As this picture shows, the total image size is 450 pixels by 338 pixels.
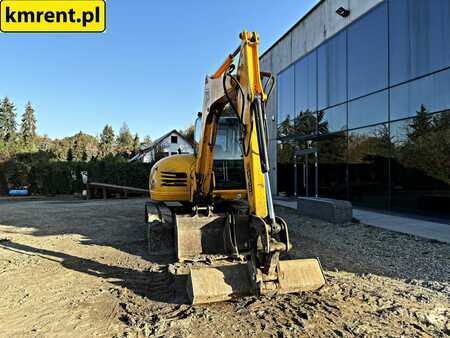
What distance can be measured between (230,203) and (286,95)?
12.4 metres

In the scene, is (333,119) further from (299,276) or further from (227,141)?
(299,276)

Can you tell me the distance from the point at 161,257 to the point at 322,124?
11.0 meters

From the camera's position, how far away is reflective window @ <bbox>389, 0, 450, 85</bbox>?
31.6 ft

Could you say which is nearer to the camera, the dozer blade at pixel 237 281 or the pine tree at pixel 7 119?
the dozer blade at pixel 237 281

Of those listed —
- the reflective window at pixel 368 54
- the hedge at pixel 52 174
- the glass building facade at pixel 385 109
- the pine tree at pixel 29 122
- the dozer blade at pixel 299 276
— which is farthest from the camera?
the pine tree at pixel 29 122

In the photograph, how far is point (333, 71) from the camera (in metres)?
14.3

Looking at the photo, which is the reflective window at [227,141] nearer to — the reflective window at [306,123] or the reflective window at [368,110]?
the reflective window at [368,110]

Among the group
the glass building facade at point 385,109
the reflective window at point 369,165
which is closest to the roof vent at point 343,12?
the glass building facade at point 385,109

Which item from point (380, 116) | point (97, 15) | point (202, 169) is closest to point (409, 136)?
point (380, 116)

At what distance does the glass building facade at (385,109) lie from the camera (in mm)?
9789

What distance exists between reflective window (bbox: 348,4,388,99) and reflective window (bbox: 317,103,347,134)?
775mm

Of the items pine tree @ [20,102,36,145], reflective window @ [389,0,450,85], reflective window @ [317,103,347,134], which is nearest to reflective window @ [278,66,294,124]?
reflective window @ [317,103,347,134]

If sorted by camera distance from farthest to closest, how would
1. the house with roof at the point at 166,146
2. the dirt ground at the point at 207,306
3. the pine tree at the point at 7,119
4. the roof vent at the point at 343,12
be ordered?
the pine tree at the point at 7,119 → the house with roof at the point at 166,146 → the roof vent at the point at 343,12 → the dirt ground at the point at 207,306

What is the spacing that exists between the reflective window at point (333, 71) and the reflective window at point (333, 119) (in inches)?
10.9
